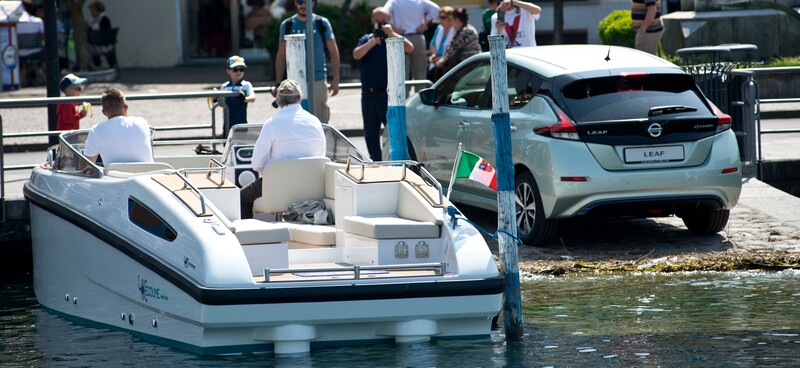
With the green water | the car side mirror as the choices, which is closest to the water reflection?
the green water

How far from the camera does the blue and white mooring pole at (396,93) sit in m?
12.2

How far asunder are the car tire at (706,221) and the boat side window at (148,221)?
518 centimetres

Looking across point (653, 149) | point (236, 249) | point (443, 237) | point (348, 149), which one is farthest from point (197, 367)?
point (653, 149)

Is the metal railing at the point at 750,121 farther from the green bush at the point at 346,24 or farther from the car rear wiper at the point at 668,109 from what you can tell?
the green bush at the point at 346,24

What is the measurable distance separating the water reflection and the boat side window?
0.70 m

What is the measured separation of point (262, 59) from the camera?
A: 121 feet

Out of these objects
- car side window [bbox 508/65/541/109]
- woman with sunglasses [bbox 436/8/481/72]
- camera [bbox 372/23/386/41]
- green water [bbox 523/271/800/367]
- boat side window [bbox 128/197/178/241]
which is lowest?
green water [bbox 523/271/800/367]

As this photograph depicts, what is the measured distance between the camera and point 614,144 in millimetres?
11305

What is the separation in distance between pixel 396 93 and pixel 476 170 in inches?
128

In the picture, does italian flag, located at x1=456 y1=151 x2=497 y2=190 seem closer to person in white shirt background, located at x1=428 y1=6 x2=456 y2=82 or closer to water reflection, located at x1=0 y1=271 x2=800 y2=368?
water reflection, located at x1=0 y1=271 x2=800 y2=368

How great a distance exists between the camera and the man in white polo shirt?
1016 centimetres

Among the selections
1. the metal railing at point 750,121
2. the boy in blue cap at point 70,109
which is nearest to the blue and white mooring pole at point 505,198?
the metal railing at point 750,121

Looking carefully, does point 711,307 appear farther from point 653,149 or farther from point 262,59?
point 262,59

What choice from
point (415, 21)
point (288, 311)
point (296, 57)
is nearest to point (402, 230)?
point (288, 311)
